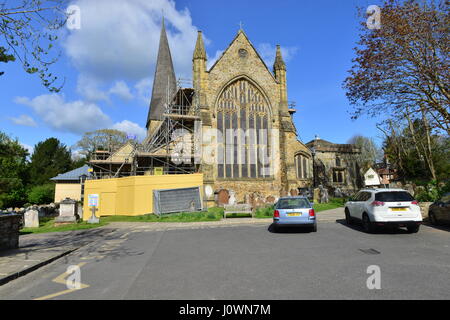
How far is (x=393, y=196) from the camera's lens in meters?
9.76

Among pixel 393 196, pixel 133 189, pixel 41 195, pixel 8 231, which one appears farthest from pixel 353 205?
pixel 41 195

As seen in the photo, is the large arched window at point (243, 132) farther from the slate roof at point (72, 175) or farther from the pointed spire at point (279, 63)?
the slate roof at point (72, 175)

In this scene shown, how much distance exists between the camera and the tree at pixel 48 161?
5031cm

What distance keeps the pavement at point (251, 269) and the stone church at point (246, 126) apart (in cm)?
1619

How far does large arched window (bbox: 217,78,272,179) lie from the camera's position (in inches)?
1046

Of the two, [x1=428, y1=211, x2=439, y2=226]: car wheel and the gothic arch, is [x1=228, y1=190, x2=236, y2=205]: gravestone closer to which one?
the gothic arch

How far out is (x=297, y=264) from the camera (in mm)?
6004

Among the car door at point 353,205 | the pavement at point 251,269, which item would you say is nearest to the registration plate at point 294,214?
the pavement at point 251,269

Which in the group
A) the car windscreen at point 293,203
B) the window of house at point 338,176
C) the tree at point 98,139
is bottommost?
the car windscreen at point 293,203

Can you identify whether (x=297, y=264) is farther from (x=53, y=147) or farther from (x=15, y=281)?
(x=53, y=147)

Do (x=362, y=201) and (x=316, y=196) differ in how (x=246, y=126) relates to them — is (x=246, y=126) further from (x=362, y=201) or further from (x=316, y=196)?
(x=362, y=201)

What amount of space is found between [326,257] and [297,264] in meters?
1.04

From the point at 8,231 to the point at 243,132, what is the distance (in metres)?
21.3
